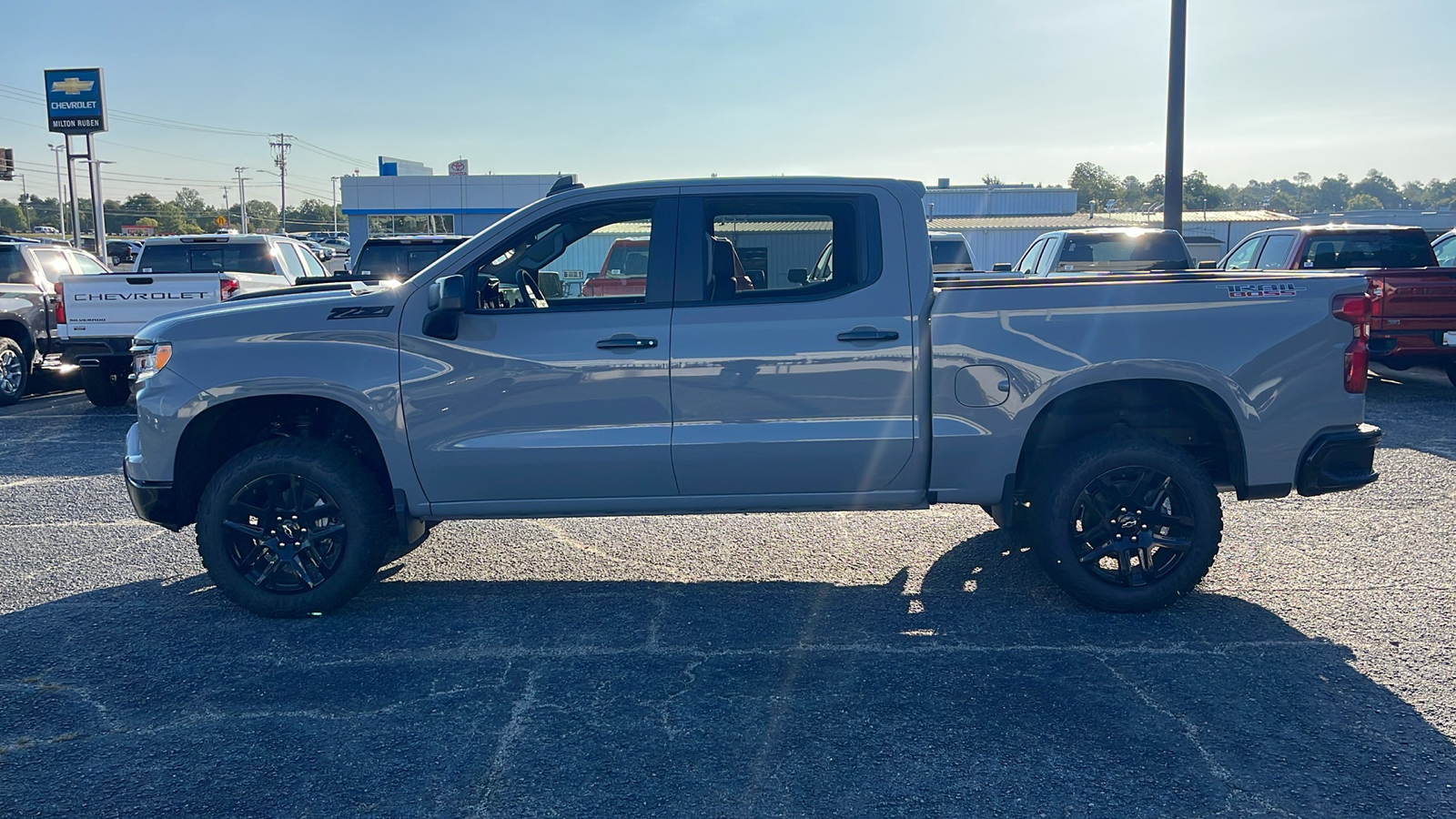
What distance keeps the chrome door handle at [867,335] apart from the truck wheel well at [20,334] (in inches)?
466

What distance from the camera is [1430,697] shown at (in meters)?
4.11

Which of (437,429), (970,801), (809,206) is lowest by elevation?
(970,801)

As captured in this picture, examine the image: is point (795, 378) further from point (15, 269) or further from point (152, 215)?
point (152, 215)

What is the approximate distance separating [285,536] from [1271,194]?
161372 mm

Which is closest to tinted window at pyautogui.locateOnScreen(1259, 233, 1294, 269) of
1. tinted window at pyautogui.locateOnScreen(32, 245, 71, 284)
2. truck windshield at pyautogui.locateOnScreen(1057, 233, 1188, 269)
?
truck windshield at pyautogui.locateOnScreen(1057, 233, 1188, 269)

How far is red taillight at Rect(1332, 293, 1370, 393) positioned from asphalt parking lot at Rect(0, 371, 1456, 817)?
43.0 inches

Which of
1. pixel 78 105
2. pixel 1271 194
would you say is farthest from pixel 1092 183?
pixel 78 105

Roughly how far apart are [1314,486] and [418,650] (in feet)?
13.8

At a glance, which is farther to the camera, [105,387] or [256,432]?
[105,387]

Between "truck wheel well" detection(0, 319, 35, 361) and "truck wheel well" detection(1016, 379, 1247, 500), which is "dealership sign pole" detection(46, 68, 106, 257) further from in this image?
"truck wheel well" detection(1016, 379, 1247, 500)

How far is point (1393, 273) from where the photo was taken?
11664 millimetres

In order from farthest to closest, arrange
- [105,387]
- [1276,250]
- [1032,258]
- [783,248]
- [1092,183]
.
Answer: [1092,183], [1032,258], [1276,250], [105,387], [783,248]

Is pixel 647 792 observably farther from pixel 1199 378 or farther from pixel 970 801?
pixel 1199 378

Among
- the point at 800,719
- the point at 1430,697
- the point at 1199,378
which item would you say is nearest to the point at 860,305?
the point at 1199,378
